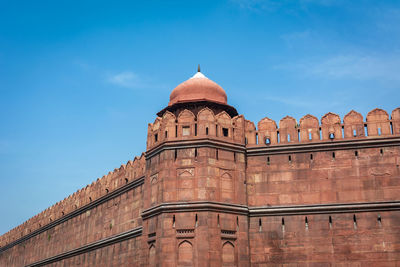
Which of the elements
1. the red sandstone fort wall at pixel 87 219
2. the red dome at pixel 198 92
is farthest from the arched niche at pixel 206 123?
the red sandstone fort wall at pixel 87 219

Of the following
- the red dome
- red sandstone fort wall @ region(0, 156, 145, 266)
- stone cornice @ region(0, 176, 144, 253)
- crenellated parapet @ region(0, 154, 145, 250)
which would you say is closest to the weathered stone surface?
the red dome

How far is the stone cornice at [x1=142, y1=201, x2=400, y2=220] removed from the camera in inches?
686

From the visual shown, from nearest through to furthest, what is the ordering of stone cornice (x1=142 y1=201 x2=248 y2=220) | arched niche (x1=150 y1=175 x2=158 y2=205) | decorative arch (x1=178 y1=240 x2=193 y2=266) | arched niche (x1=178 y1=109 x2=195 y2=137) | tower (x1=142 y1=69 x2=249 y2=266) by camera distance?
1. decorative arch (x1=178 y1=240 x2=193 y2=266)
2. tower (x1=142 y1=69 x2=249 y2=266)
3. stone cornice (x1=142 y1=201 x2=248 y2=220)
4. arched niche (x1=150 y1=175 x2=158 y2=205)
5. arched niche (x1=178 y1=109 x2=195 y2=137)

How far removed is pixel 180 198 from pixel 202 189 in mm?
813

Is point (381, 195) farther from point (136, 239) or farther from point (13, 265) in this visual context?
point (13, 265)

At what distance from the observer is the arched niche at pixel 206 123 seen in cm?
1861

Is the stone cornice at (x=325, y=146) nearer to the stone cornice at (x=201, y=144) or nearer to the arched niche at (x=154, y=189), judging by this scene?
the stone cornice at (x=201, y=144)

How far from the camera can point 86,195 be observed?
2809 cm

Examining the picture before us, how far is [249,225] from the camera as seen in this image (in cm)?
1822

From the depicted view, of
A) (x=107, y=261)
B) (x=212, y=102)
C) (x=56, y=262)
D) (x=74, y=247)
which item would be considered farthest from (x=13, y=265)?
(x=212, y=102)

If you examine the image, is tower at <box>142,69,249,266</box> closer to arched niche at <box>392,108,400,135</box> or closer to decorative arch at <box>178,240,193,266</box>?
decorative arch at <box>178,240,193,266</box>

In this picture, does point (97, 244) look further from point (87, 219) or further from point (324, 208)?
point (324, 208)

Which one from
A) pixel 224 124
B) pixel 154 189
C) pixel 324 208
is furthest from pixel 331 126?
pixel 154 189

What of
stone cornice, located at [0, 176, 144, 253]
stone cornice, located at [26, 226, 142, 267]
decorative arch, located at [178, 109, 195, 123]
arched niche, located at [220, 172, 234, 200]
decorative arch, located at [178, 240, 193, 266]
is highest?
decorative arch, located at [178, 109, 195, 123]
